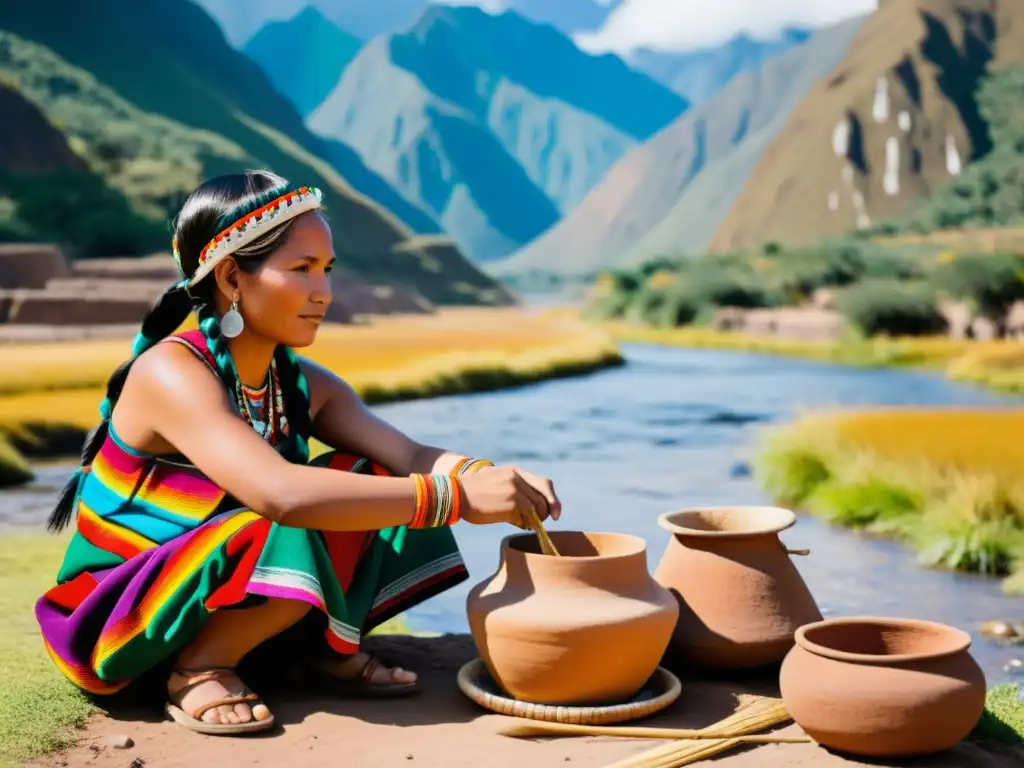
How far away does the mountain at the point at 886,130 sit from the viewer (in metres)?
85.6

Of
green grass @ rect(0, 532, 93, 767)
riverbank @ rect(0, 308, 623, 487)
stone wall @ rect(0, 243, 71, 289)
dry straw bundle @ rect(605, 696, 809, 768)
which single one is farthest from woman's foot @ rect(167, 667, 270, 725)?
stone wall @ rect(0, 243, 71, 289)

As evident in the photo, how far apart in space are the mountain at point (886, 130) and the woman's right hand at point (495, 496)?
82.0 m

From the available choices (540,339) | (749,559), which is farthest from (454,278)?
(749,559)

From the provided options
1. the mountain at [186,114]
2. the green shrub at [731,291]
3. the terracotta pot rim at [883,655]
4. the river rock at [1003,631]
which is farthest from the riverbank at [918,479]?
the mountain at [186,114]

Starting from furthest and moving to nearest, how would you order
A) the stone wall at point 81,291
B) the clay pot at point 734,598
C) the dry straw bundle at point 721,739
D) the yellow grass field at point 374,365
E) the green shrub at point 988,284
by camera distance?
the green shrub at point 988,284 → the stone wall at point 81,291 → the yellow grass field at point 374,365 → the clay pot at point 734,598 → the dry straw bundle at point 721,739

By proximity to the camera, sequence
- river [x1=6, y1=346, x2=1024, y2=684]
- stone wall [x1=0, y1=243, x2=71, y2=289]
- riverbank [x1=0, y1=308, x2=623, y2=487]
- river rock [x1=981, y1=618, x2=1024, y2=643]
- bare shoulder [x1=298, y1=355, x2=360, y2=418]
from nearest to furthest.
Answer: bare shoulder [x1=298, y1=355, x2=360, y2=418] → river rock [x1=981, y1=618, x2=1024, y2=643] → river [x1=6, y1=346, x2=1024, y2=684] → riverbank [x1=0, y1=308, x2=623, y2=487] → stone wall [x1=0, y1=243, x2=71, y2=289]

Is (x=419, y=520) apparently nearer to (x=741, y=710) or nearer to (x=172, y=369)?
(x=172, y=369)

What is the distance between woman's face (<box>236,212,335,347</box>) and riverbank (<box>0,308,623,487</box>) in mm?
6982

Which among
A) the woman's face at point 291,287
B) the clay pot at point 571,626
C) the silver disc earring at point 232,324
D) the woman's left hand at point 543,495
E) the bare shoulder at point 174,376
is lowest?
the clay pot at point 571,626

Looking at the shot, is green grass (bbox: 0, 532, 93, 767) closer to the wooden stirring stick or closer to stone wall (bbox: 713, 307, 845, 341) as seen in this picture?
the wooden stirring stick

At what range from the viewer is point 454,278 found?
259 feet

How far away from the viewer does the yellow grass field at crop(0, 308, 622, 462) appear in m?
13.5

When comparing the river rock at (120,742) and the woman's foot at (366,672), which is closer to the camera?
the river rock at (120,742)

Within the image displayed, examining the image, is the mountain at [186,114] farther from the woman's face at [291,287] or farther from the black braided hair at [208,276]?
the woman's face at [291,287]
